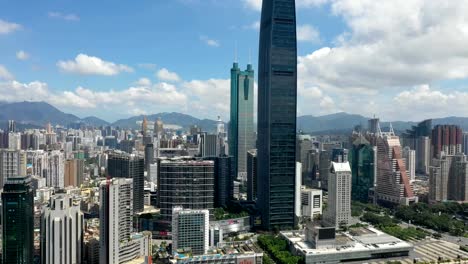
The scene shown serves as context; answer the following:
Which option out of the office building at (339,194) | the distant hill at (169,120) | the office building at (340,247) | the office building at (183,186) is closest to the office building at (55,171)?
the office building at (183,186)

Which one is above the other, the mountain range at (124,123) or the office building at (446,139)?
the mountain range at (124,123)

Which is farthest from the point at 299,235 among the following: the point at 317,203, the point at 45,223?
the point at 45,223

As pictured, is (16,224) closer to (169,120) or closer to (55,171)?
(55,171)

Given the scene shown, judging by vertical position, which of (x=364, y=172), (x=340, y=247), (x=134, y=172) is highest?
(x=134, y=172)

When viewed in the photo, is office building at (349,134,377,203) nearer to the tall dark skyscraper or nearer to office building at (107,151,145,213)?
the tall dark skyscraper

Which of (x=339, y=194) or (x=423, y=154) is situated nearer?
(x=339, y=194)

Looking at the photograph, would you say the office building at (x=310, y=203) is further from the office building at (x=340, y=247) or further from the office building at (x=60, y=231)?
the office building at (x=60, y=231)

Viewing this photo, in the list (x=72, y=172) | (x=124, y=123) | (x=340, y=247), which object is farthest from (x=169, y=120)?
(x=340, y=247)

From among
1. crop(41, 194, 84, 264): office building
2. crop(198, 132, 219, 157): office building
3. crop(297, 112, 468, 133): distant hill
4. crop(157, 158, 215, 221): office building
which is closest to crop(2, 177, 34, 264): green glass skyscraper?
crop(41, 194, 84, 264): office building
